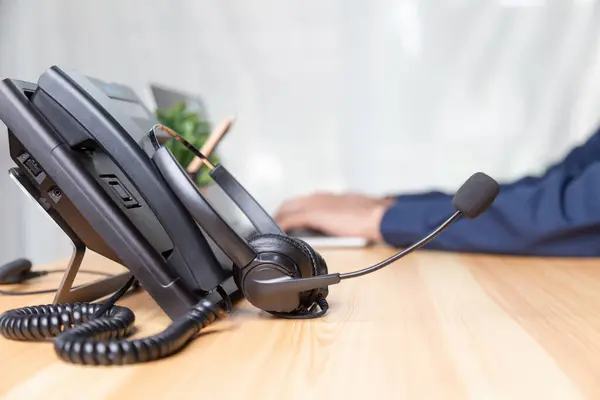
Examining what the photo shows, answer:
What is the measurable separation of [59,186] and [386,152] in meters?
1.68

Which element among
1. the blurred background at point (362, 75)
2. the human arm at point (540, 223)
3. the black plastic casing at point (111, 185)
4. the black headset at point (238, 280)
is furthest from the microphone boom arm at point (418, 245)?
the blurred background at point (362, 75)

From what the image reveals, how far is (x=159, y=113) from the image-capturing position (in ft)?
4.60

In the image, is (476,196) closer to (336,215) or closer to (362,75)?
(336,215)

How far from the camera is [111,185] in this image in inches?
23.4

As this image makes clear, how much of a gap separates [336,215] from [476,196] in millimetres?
871

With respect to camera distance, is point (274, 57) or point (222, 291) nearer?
point (222, 291)

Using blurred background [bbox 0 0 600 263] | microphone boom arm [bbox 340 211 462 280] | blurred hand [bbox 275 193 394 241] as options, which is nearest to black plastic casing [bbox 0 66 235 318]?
microphone boom arm [bbox 340 211 462 280]

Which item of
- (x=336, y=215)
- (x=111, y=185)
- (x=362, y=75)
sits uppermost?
(x=111, y=185)

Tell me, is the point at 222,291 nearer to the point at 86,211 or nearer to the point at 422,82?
the point at 86,211

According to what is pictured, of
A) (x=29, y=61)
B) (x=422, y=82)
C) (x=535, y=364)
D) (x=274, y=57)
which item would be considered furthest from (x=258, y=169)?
(x=535, y=364)

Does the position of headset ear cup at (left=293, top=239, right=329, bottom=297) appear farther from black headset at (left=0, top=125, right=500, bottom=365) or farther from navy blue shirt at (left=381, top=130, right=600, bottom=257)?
navy blue shirt at (left=381, top=130, right=600, bottom=257)

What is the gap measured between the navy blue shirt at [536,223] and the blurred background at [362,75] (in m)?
0.92

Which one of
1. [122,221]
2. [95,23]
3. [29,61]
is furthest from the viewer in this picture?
[95,23]

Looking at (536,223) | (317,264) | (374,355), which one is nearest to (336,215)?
(536,223)
